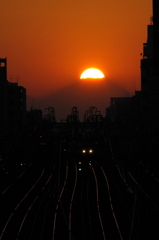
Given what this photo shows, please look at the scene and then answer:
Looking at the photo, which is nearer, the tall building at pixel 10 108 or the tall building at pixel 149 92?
the tall building at pixel 149 92

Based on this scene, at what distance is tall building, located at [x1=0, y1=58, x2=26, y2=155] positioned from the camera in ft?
248

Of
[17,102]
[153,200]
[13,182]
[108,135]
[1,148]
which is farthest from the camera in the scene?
[17,102]

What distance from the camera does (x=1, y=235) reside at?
22.6m

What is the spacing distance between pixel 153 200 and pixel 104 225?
25.7ft

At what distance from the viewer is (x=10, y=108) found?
271 feet

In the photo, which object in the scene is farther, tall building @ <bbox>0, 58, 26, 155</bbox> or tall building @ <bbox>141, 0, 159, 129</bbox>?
tall building @ <bbox>0, 58, 26, 155</bbox>

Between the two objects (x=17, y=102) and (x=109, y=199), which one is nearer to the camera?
(x=109, y=199)

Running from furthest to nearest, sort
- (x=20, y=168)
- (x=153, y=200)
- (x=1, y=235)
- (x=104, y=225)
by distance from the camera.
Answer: (x=20, y=168), (x=153, y=200), (x=104, y=225), (x=1, y=235)

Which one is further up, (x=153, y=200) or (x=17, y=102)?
(x=17, y=102)

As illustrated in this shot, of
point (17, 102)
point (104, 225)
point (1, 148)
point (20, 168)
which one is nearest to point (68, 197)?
point (104, 225)

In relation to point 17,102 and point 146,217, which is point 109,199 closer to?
point 146,217

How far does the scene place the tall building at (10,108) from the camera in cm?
A: 7556

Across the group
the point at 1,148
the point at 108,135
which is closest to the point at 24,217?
the point at 1,148

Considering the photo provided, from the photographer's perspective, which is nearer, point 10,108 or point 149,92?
point 149,92
